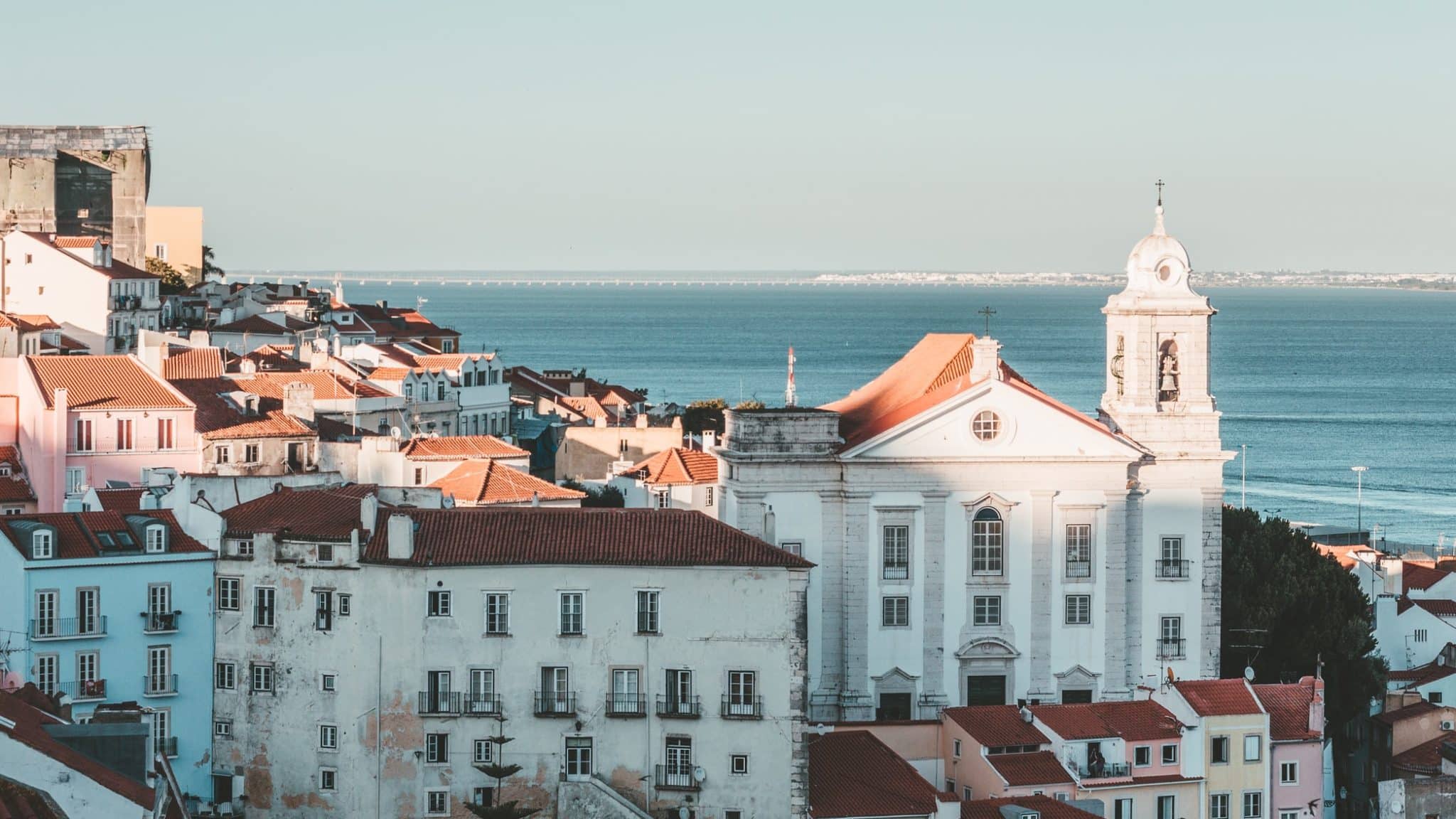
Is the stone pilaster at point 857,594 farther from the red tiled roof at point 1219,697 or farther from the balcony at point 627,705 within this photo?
the balcony at point 627,705

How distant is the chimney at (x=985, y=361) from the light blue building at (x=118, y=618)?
17394 millimetres

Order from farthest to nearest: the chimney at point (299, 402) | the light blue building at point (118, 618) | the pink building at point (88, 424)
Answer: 1. the chimney at point (299, 402)
2. the pink building at point (88, 424)
3. the light blue building at point (118, 618)

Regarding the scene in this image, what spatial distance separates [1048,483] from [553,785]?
1546 cm

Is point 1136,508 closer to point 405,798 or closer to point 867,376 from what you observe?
point 405,798

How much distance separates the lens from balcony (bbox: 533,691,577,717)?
4291cm

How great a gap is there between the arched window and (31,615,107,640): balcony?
61.4ft

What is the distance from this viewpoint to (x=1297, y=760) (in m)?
49.1

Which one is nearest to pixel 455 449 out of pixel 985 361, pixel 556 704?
pixel 985 361

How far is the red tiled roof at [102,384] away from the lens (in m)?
58.7

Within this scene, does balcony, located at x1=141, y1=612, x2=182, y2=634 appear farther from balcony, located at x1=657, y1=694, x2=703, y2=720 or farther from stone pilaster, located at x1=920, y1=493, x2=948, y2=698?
stone pilaster, located at x1=920, y1=493, x2=948, y2=698

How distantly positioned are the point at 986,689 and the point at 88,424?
822 inches

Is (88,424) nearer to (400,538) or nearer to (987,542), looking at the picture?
(400,538)

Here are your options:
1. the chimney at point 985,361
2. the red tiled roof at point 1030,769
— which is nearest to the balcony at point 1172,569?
the chimney at point 985,361

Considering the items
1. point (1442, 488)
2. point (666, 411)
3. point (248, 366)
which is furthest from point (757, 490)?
point (1442, 488)
